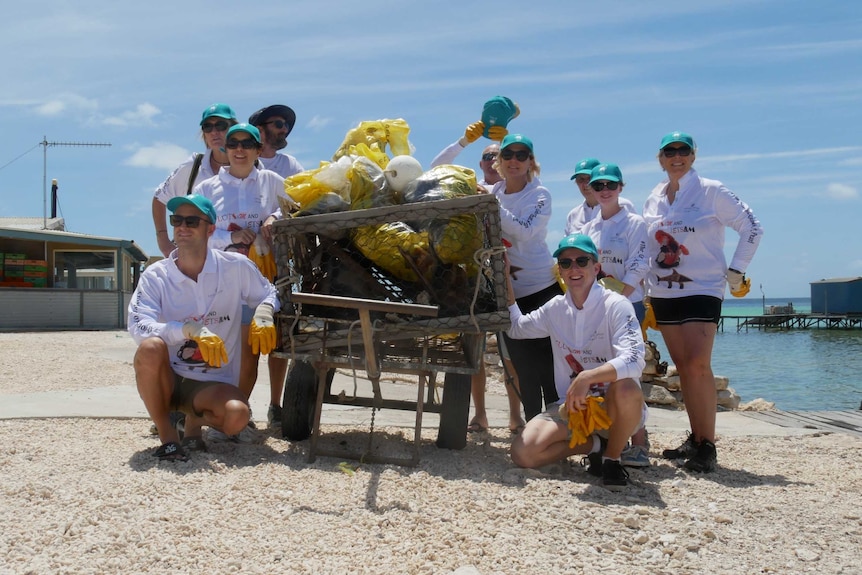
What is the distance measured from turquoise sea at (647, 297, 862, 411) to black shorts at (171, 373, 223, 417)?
15756 millimetres

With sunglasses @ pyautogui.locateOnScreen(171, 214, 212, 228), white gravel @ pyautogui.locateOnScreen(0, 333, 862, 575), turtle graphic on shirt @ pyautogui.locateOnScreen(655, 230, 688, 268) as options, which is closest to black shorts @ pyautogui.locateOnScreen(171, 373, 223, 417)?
white gravel @ pyautogui.locateOnScreen(0, 333, 862, 575)

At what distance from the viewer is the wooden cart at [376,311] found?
4.23 meters

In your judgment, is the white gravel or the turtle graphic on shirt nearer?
the white gravel

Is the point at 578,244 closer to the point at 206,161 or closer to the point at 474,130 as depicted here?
the point at 474,130

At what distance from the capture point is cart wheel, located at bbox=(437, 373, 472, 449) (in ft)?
16.5

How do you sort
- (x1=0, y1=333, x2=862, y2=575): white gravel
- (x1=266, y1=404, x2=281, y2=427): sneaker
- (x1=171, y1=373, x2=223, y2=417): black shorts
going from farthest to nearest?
(x1=266, y1=404, x2=281, y2=427): sneaker, (x1=171, y1=373, x2=223, y2=417): black shorts, (x1=0, y1=333, x2=862, y2=575): white gravel

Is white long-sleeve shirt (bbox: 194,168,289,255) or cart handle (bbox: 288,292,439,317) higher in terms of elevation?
white long-sleeve shirt (bbox: 194,168,289,255)

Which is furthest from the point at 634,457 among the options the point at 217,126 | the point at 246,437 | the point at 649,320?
the point at 217,126

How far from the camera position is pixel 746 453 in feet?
18.4

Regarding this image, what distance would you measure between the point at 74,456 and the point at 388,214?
226cm

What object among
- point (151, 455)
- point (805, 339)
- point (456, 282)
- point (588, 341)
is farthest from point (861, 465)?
point (805, 339)

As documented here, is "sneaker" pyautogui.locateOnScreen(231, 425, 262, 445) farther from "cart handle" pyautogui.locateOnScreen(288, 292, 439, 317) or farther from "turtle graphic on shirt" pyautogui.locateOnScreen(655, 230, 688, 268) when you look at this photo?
"turtle graphic on shirt" pyautogui.locateOnScreen(655, 230, 688, 268)

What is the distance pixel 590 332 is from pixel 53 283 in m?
21.7

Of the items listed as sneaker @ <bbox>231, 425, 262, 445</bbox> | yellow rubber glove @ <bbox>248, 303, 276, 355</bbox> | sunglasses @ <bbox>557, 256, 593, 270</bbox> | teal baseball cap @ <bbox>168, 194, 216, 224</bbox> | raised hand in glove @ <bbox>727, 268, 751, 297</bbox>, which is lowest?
sneaker @ <bbox>231, 425, 262, 445</bbox>
